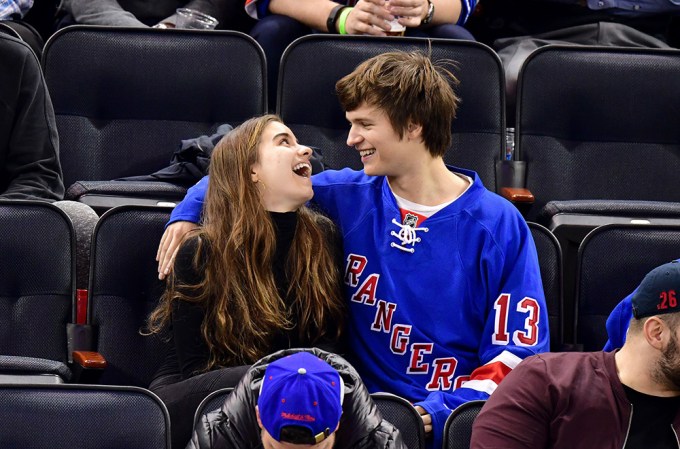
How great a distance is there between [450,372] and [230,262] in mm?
542

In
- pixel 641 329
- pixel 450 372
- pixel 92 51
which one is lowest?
pixel 450 372

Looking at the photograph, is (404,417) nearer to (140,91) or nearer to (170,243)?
(170,243)

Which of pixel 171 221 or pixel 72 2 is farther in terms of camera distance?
pixel 72 2

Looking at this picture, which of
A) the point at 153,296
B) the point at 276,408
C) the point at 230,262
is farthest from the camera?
the point at 153,296

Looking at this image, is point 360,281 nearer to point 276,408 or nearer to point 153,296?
point 153,296

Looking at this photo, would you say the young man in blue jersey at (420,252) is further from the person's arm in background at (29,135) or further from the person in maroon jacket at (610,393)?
the person's arm in background at (29,135)

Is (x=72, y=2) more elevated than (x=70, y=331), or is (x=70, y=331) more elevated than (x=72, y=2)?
(x=72, y=2)

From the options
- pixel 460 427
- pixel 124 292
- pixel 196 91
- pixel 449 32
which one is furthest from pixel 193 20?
pixel 460 427

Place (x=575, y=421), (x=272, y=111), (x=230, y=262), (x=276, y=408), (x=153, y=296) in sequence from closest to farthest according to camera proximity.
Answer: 1. (x=276, y=408)
2. (x=575, y=421)
3. (x=230, y=262)
4. (x=153, y=296)
5. (x=272, y=111)

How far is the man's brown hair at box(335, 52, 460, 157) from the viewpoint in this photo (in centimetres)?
306

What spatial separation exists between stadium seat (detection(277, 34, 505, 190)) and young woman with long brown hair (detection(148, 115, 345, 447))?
2.08 feet

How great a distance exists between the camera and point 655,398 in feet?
8.49

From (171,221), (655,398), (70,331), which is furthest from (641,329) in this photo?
(70,331)

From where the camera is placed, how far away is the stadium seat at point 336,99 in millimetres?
3705
